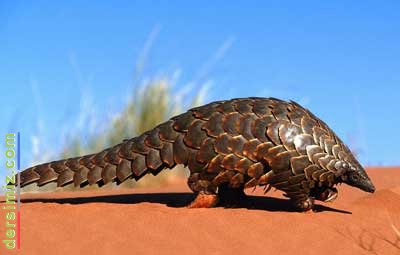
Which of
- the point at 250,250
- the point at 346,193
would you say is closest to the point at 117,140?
the point at 346,193

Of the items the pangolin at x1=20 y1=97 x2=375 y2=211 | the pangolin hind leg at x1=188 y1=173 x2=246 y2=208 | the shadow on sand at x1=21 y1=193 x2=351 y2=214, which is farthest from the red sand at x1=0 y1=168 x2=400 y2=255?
the pangolin at x1=20 y1=97 x2=375 y2=211

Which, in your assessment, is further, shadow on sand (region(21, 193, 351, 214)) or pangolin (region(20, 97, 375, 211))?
shadow on sand (region(21, 193, 351, 214))

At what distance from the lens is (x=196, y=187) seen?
684cm

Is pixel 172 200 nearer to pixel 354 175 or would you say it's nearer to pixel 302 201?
pixel 302 201

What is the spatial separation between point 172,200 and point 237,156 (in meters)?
1.56

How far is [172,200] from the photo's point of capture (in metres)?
7.75

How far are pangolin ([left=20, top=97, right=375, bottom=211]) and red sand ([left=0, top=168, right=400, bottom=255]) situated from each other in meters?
0.32

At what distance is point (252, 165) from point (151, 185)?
18.1 feet

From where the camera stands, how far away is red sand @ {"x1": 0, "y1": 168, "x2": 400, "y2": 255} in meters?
5.62

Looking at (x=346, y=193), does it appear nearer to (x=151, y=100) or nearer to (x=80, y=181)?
(x=80, y=181)

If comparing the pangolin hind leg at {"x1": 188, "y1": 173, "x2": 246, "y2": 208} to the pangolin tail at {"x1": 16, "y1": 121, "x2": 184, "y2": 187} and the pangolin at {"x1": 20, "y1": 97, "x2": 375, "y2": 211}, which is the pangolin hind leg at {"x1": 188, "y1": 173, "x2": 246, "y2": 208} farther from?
the pangolin tail at {"x1": 16, "y1": 121, "x2": 184, "y2": 187}

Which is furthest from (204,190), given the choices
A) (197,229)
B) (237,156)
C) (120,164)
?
(120,164)

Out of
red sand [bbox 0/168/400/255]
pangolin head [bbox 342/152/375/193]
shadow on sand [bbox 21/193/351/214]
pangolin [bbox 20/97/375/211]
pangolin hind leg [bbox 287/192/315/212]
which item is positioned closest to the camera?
red sand [bbox 0/168/400/255]

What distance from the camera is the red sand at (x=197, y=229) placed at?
5.62 metres
